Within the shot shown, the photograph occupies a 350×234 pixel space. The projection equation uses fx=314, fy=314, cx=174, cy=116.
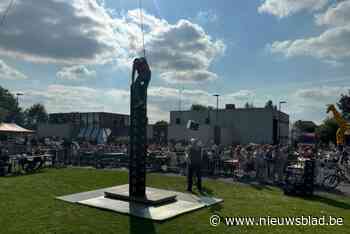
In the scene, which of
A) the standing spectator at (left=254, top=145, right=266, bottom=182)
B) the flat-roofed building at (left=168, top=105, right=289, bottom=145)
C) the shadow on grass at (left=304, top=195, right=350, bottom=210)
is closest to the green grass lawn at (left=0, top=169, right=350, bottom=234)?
the shadow on grass at (left=304, top=195, right=350, bottom=210)

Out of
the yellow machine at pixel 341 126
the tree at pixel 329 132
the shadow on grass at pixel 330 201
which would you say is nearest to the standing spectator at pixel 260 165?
the shadow on grass at pixel 330 201

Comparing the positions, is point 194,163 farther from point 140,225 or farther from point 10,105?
point 10,105

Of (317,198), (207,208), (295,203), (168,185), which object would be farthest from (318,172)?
(207,208)

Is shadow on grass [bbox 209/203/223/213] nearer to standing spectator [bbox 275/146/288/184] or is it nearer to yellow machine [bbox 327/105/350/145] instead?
standing spectator [bbox 275/146/288/184]

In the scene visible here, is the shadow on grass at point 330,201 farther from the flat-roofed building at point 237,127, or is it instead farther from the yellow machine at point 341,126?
the flat-roofed building at point 237,127

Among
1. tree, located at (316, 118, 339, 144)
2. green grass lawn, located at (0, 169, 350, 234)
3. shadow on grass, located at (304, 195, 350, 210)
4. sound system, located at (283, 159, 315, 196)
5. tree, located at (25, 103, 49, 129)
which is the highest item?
tree, located at (25, 103, 49, 129)

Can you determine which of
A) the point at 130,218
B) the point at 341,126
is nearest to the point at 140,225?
the point at 130,218

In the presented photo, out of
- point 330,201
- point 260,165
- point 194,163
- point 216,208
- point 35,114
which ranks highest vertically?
point 35,114

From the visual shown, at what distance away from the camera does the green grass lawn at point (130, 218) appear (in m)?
6.80

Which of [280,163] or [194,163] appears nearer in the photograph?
[194,163]

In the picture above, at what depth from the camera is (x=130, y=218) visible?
7.53 meters

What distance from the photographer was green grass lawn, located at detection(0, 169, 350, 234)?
6.80 m

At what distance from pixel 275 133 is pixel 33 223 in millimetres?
39492

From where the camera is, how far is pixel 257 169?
15570 millimetres
